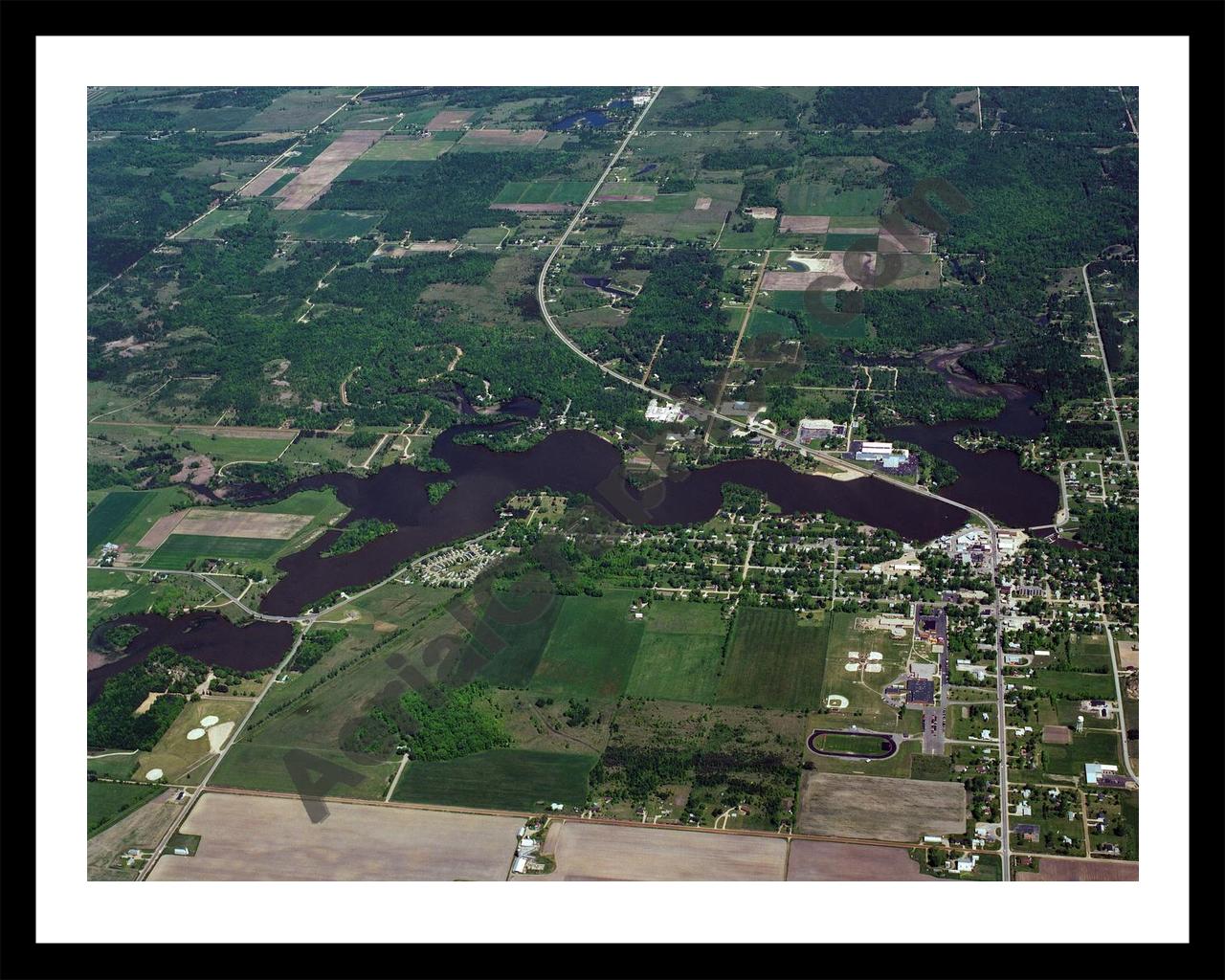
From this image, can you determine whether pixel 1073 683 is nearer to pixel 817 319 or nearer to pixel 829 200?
pixel 817 319

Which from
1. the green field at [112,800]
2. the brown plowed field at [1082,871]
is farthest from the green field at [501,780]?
the brown plowed field at [1082,871]

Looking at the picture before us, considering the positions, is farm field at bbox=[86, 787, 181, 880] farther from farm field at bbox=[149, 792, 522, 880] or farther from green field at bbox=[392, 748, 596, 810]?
green field at bbox=[392, 748, 596, 810]

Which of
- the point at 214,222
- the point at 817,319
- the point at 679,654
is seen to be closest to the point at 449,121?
the point at 214,222

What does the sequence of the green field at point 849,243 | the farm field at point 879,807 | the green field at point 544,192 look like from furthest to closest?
1. the green field at point 544,192
2. the green field at point 849,243
3. the farm field at point 879,807

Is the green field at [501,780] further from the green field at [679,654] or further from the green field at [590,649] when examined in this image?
the green field at [679,654]

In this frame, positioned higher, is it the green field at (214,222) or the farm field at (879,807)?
the farm field at (879,807)

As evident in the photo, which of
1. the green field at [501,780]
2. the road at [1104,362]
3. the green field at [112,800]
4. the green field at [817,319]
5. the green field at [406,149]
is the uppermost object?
the road at [1104,362]

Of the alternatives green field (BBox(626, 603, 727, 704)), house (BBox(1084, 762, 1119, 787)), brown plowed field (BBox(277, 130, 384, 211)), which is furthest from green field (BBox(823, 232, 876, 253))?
house (BBox(1084, 762, 1119, 787))

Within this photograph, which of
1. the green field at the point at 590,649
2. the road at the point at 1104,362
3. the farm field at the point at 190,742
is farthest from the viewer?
the road at the point at 1104,362
